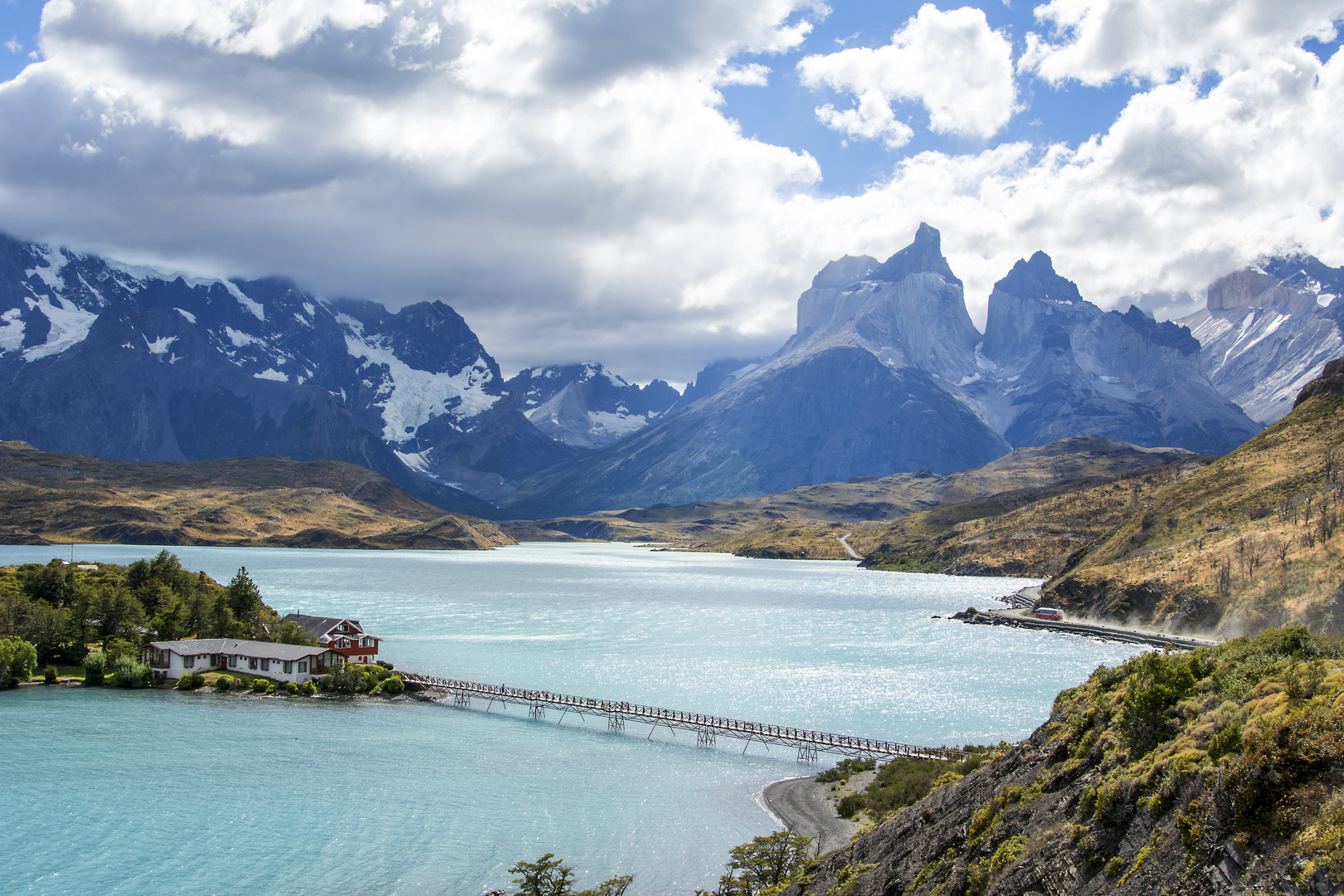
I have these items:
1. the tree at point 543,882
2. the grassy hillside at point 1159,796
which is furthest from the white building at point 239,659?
the grassy hillside at point 1159,796

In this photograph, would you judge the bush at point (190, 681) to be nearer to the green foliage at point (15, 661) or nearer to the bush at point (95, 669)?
the bush at point (95, 669)

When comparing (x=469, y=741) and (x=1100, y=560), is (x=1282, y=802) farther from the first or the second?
(x=1100, y=560)

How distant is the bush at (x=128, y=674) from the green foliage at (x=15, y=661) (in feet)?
28.2

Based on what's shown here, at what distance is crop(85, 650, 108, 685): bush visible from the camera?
8981 cm

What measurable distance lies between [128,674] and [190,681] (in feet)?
19.6

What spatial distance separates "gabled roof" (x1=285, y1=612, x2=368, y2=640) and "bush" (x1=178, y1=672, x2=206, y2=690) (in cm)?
1372

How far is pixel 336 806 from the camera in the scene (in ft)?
183

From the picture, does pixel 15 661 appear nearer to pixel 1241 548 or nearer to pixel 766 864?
pixel 766 864

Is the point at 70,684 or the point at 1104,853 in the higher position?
the point at 1104,853

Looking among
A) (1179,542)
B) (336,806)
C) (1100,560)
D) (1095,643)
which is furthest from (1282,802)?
(1100,560)

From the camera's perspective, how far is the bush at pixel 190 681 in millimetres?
90438

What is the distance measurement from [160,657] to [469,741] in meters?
43.9

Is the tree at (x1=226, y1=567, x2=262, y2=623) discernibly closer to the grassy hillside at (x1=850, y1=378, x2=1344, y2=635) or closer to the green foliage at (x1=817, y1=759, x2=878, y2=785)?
the green foliage at (x1=817, y1=759, x2=878, y2=785)

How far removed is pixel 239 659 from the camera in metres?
96.3
